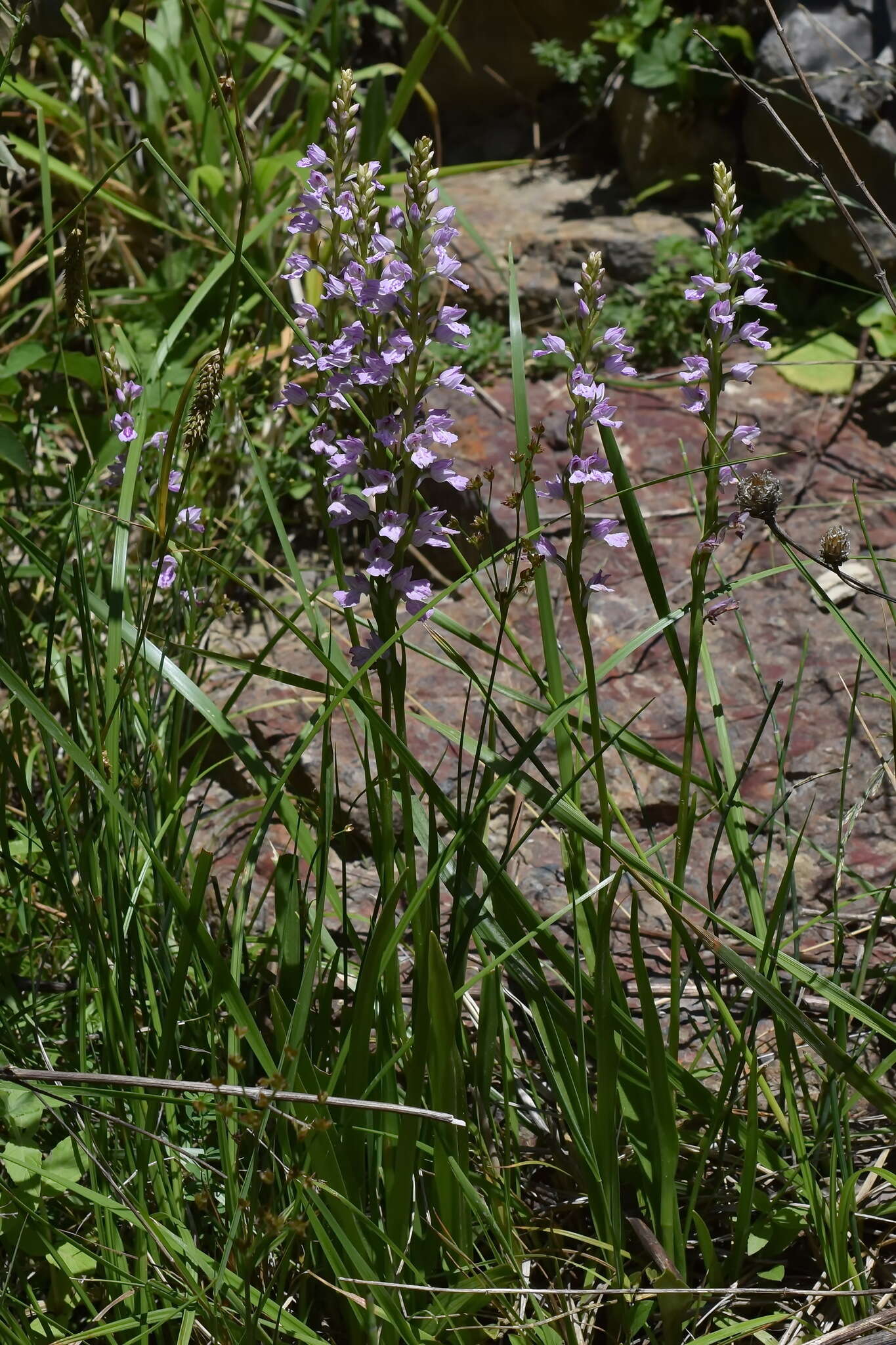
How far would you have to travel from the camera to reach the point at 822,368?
3.21m

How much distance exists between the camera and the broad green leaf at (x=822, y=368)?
3213 millimetres

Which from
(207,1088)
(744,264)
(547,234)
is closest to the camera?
(207,1088)

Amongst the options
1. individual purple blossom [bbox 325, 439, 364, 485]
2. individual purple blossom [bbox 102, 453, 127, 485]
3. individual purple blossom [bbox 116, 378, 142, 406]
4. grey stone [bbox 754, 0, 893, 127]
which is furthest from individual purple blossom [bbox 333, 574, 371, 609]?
grey stone [bbox 754, 0, 893, 127]

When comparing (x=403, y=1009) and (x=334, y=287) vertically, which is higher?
(x=334, y=287)

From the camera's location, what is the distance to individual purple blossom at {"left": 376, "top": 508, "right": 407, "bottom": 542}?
3.82ft

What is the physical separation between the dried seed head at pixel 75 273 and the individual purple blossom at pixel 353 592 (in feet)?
1.81

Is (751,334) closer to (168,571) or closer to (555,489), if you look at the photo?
(555,489)

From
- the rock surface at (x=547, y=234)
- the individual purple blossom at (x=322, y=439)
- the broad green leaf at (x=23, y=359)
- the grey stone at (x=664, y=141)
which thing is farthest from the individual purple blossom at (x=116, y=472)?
the grey stone at (x=664, y=141)

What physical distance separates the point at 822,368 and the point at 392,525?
2429 mm

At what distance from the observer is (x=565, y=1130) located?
150 centimetres

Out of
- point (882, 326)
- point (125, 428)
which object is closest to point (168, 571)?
point (125, 428)

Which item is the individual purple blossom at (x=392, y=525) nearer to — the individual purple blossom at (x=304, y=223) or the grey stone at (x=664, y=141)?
the individual purple blossom at (x=304, y=223)

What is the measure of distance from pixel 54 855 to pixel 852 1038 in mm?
1197

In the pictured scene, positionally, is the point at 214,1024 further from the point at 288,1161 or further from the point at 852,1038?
the point at 852,1038
